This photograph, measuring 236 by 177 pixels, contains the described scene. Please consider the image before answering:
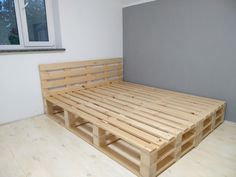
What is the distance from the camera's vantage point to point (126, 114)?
1.96 metres

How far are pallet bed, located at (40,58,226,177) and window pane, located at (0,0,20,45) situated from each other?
0.55m

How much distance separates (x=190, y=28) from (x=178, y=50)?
1.09ft

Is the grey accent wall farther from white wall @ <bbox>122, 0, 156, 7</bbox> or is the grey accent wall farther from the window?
the window

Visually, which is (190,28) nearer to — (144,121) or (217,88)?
(217,88)

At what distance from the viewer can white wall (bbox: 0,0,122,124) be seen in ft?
7.66

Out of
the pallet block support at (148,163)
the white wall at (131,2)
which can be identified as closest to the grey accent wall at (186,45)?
the white wall at (131,2)

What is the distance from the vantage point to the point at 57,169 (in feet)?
5.05

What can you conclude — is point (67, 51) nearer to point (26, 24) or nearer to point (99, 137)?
point (26, 24)

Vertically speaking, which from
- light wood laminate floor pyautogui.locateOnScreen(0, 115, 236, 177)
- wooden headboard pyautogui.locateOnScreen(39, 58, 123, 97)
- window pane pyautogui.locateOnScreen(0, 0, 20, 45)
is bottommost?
light wood laminate floor pyautogui.locateOnScreen(0, 115, 236, 177)

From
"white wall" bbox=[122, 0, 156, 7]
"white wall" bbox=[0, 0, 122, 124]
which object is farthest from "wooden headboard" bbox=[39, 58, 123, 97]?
"white wall" bbox=[122, 0, 156, 7]

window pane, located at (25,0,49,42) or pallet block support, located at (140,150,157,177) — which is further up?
window pane, located at (25,0,49,42)

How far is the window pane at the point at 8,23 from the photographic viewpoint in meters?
2.33

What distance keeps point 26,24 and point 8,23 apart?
0.68 ft

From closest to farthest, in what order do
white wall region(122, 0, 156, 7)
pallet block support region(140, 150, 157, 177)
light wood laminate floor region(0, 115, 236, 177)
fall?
pallet block support region(140, 150, 157, 177)
light wood laminate floor region(0, 115, 236, 177)
white wall region(122, 0, 156, 7)
